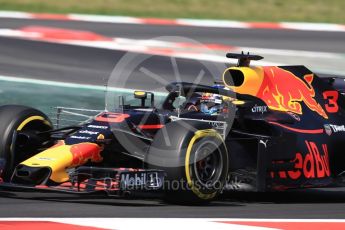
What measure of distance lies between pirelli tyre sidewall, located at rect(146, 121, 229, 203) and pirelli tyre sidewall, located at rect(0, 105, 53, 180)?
142 centimetres

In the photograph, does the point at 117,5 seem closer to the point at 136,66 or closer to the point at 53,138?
the point at 136,66

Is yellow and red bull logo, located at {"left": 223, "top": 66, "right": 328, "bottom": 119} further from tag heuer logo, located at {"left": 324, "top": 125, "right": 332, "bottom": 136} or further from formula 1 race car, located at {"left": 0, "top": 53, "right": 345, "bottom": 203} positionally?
tag heuer logo, located at {"left": 324, "top": 125, "right": 332, "bottom": 136}

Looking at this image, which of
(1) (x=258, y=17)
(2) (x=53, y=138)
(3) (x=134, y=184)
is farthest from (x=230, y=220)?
(1) (x=258, y=17)

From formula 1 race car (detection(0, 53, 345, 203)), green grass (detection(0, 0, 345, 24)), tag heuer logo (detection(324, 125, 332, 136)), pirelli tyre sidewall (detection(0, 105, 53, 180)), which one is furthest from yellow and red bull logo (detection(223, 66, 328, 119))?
green grass (detection(0, 0, 345, 24))

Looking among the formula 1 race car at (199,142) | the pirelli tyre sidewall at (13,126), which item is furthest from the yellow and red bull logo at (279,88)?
the pirelli tyre sidewall at (13,126)

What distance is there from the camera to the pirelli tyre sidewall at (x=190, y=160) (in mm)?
8297

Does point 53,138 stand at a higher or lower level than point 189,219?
higher

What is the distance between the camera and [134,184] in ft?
26.8

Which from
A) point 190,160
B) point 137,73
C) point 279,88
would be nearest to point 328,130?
point 279,88

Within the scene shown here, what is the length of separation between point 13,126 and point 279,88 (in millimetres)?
2826

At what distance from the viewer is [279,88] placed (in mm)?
9742

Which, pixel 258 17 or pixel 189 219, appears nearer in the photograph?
pixel 189 219

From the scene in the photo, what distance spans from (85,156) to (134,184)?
64 centimetres

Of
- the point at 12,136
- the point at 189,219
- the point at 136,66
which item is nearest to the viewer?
the point at 189,219
